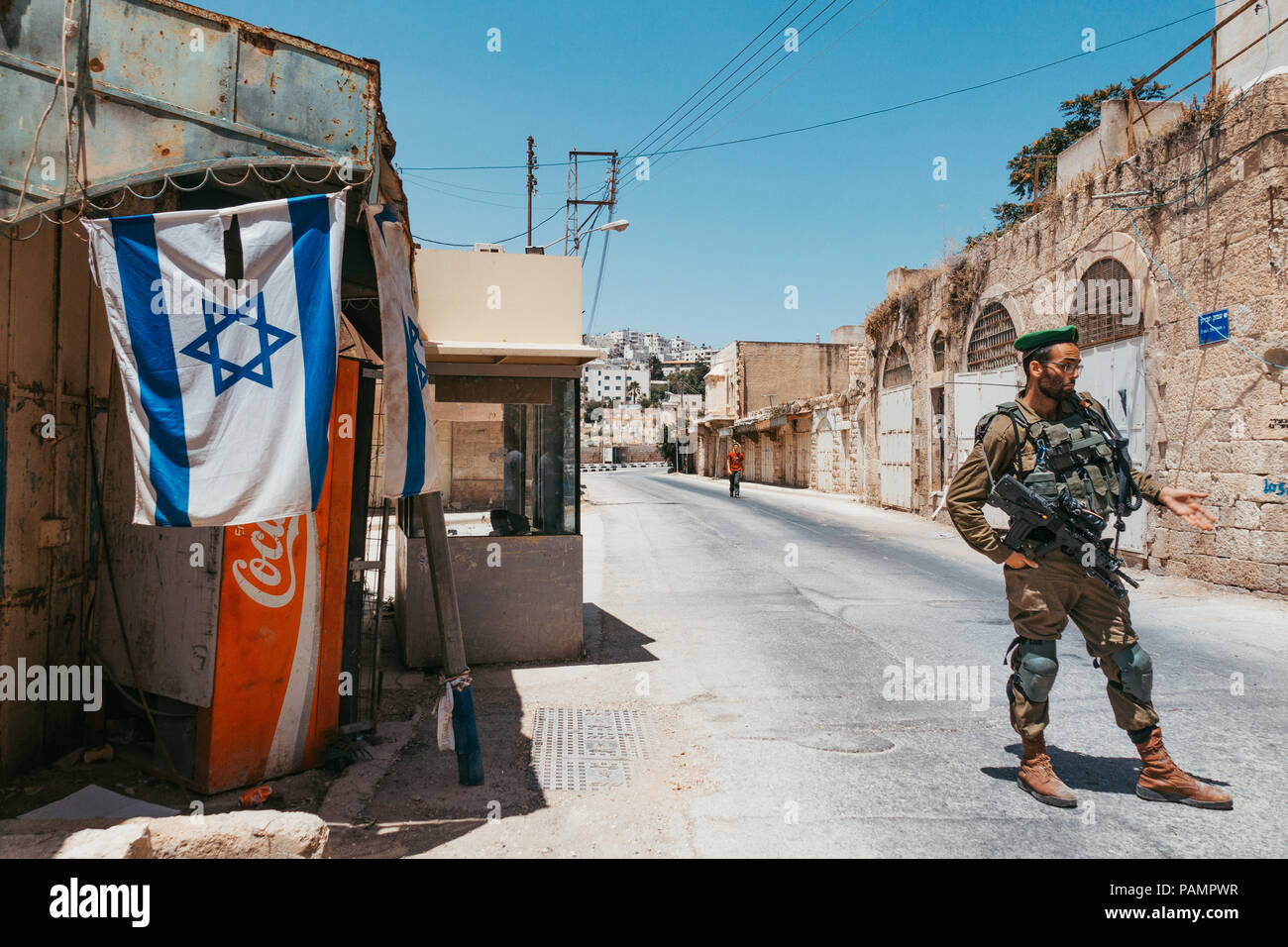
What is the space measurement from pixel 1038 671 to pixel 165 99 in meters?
5.00

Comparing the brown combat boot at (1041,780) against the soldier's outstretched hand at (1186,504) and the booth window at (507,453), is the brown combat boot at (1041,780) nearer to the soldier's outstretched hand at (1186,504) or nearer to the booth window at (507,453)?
the soldier's outstretched hand at (1186,504)

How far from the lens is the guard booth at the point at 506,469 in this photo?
6.90 metres

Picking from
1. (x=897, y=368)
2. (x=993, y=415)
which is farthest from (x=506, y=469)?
(x=897, y=368)

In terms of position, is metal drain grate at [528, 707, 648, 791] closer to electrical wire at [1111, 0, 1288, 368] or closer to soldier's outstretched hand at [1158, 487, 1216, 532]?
soldier's outstretched hand at [1158, 487, 1216, 532]

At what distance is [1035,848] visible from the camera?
11.4 ft

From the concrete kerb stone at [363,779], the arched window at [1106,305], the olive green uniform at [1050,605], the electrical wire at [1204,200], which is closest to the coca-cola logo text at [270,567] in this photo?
the concrete kerb stone at [363,779]

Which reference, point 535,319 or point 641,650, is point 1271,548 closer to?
point 641,650

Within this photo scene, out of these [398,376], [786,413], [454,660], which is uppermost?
[786,413]

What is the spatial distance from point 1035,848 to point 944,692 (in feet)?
8.15

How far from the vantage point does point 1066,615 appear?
4078 mm

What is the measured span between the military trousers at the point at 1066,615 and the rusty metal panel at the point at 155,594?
405 cm

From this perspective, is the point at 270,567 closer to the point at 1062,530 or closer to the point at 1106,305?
the point at 1062,530

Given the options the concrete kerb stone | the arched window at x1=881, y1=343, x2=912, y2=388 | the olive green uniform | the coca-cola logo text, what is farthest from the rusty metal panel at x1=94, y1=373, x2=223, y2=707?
the arched window at x1=881, y1=343, x2=912, y2=388
